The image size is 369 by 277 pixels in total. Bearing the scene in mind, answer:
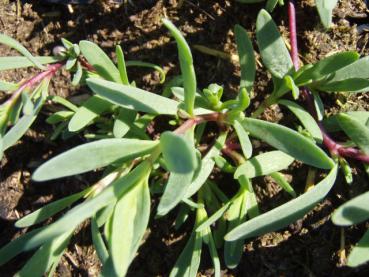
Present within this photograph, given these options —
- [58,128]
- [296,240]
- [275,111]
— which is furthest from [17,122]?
[296,240]

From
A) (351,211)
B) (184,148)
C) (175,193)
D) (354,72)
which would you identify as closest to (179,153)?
(184,148)

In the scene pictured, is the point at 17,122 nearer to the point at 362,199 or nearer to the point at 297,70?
the point at 297,70

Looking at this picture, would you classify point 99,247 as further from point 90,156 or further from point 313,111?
point 313,111

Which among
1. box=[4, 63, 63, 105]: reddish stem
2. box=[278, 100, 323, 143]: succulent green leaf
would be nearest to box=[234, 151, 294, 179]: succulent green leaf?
box=[278, 100, 323, 143]: succulent green leaf

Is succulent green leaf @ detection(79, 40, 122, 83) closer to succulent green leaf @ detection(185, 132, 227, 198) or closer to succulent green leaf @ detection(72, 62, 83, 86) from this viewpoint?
succulent green leaf @ detection(72, 62, 83, 86)

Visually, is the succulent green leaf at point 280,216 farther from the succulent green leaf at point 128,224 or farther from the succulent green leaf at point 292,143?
the succulent green leaf at point 128,224

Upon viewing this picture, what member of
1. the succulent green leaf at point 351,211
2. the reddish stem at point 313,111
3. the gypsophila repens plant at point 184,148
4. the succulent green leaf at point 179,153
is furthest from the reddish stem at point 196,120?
the succulent green leaf at point 351,211
